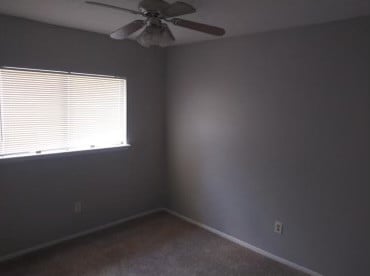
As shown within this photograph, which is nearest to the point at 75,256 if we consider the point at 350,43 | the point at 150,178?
the point at 150,178

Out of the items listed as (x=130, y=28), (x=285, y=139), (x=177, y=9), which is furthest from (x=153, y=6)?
(x=285, y=139)

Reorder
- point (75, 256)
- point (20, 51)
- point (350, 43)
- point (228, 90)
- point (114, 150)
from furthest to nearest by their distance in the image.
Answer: point (114, 150) < point (228, 90) < point (75, 256) < point (20, 51) < point (350, 43)

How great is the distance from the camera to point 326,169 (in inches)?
97.0

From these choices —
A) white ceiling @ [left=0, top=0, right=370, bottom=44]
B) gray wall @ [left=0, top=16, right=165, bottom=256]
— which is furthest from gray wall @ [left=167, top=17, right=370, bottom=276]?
gray wall @ [left=0, top=16, right=165, bottom=256]

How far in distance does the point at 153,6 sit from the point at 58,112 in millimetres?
1737

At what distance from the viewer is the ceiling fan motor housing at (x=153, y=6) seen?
1670mm

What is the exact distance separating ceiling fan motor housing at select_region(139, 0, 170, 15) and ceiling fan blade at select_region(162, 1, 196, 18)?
0.03m

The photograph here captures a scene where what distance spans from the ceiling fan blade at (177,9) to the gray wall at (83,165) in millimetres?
1563

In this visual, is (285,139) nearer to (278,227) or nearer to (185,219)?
(278,227)

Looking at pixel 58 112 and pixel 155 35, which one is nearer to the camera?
pixel 155 35

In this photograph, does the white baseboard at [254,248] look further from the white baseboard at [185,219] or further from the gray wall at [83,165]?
the gray wall at [83,165]

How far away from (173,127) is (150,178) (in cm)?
77

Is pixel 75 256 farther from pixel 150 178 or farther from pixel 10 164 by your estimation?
pixel 150 178

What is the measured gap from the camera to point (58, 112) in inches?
115
